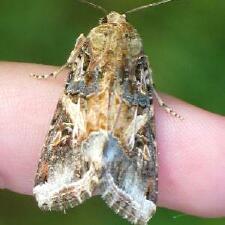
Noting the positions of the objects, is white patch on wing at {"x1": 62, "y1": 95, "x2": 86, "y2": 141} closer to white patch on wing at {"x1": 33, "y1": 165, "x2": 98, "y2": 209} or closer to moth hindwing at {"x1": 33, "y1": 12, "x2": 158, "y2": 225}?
moth hindwing at {"x1": 33, "y1": 12, "x2": 158, "y2": 225}

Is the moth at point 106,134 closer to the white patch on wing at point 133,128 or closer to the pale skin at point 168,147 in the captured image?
the white patch on wing at point 133,128

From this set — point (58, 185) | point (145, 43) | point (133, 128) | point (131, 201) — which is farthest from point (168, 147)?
point (145, 43)

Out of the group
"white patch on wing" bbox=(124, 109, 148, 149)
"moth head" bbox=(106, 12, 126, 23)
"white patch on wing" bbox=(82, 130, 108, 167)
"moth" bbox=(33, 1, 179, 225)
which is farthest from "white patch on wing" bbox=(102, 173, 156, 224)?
"moth head" bbox=(106, 12, 126, 23)

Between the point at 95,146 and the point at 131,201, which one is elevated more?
the point at 95,146

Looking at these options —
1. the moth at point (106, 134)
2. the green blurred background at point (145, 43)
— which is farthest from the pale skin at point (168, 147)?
the green blurred background at point (145, 43)

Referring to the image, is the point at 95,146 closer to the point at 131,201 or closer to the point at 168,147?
the point at 131,201

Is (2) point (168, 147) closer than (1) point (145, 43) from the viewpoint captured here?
Yes
